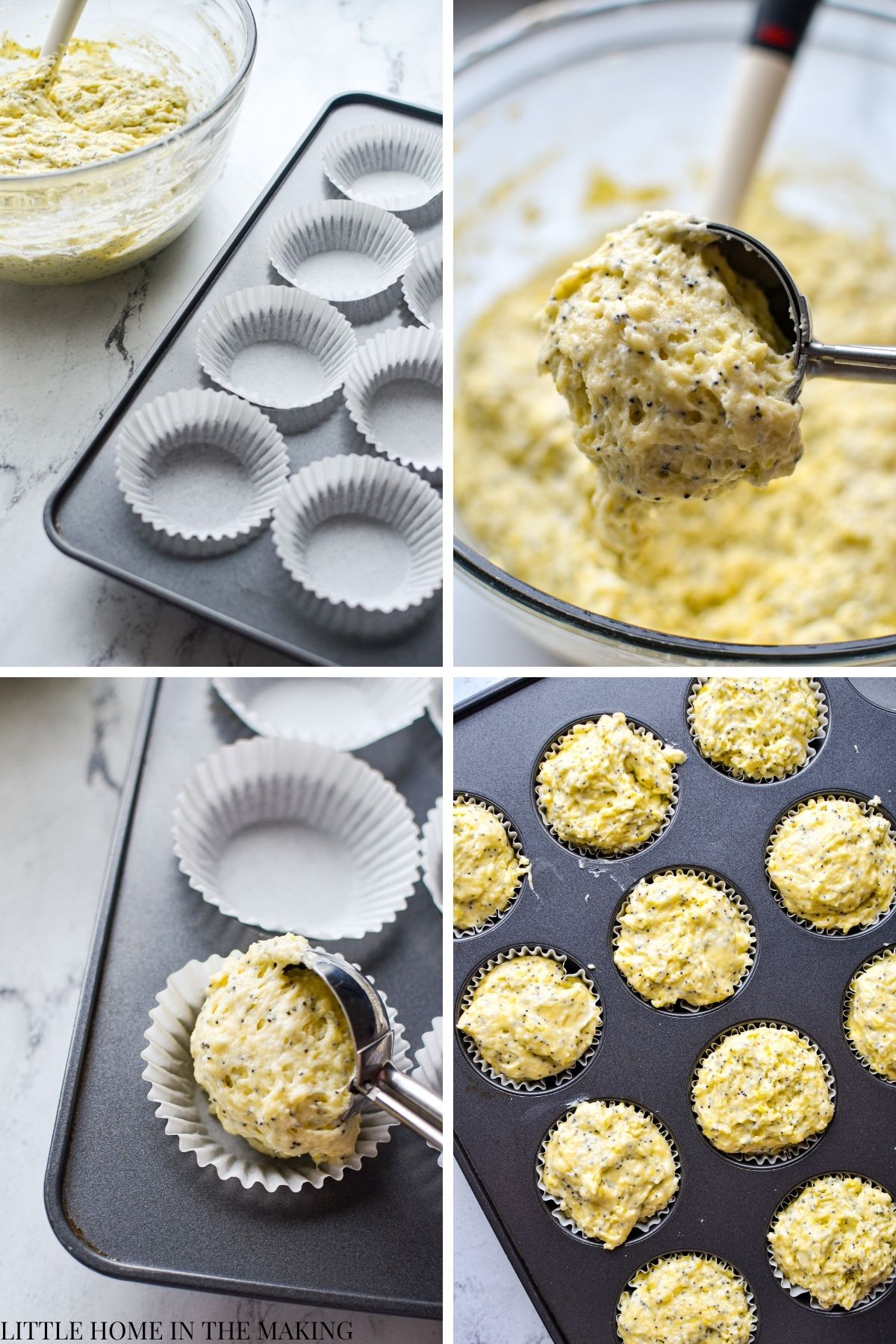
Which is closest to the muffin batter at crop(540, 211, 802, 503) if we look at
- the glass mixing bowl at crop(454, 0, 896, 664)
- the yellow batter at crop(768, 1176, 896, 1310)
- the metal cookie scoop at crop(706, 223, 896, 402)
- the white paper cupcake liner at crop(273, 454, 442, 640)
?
the metal cookie scoop at crop(706, 223, 896, 402)

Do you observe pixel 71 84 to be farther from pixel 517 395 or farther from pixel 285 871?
pixel 285 871

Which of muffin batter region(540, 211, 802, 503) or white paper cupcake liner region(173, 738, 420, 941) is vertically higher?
muffin batter region(540, 211, 802, 503)

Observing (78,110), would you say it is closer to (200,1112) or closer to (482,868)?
(482,868)

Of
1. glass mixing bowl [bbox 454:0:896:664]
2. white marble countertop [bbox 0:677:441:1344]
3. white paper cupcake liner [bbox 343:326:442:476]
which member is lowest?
white marble countertop [bbox 0:677:441:1344]

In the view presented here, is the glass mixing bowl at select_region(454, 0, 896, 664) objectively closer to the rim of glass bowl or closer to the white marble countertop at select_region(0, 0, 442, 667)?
the white marble countertop at select_region(0, 0, 442, 667)

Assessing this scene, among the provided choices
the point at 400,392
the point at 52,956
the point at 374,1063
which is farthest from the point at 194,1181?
the point at 400,392

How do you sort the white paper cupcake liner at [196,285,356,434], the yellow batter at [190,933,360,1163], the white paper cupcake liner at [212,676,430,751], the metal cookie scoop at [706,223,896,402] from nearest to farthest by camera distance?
the metal cookie scoop at [706,223,896,402]
the yellow batter at [190,933,360,1163]
the white paper cupcake liner at [196,285,356,434]
the white paper cupcake liner at [212,676,430,751]

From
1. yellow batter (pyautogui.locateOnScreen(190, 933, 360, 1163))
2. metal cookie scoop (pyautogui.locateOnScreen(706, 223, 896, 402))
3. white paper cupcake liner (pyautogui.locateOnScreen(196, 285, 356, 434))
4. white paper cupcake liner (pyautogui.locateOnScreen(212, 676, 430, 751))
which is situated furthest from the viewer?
white paper cupcake liner (pyautogui.locateOnScreen(212, 676, 430, 751))

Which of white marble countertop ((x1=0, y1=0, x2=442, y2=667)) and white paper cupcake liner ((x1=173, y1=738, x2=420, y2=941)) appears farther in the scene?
white paper cupcake liner ((x1=173, y1=738, x2=420, y2=941))
